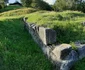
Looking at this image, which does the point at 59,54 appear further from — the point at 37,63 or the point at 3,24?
the point at 3,24

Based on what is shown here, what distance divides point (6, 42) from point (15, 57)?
143 centimetres

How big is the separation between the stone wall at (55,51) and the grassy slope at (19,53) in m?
0.34

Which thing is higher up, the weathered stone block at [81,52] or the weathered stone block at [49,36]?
the weathered stone block at [49,36]

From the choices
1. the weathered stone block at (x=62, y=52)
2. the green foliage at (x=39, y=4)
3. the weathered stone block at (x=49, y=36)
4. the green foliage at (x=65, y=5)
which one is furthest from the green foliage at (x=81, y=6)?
the weathered stone block at (x=62, y=52)

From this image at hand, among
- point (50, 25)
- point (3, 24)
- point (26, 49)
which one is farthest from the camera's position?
point (3, 24)

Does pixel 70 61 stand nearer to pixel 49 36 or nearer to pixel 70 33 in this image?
pixel 49 36

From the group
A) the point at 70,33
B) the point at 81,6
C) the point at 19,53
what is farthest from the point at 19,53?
the point at 81,6

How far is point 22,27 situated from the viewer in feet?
54.7

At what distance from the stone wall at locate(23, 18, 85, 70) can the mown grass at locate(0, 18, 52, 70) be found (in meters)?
0.34

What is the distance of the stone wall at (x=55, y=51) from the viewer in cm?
1099

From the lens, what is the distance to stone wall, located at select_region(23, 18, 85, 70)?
11.0 m

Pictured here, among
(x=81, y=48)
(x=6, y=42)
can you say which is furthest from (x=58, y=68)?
(x=6, y=42)

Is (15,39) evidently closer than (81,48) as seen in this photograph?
No

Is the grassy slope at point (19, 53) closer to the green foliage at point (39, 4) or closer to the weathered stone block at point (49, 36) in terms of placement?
the weathered stone block at point (49, 36)
